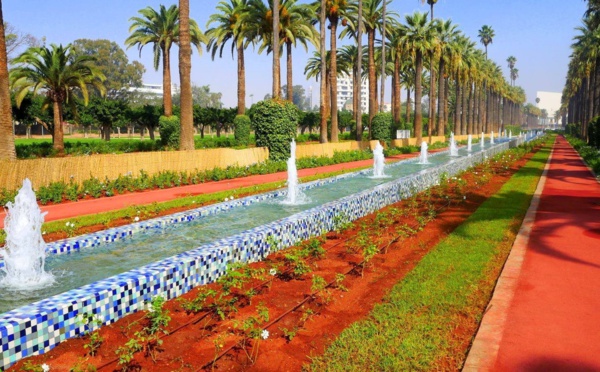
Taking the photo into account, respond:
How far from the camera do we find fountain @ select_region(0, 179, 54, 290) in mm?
6848

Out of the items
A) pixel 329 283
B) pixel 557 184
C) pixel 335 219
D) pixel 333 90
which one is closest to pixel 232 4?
pixel 333 90

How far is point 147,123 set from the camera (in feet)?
166

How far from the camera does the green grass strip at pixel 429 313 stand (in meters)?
4.55

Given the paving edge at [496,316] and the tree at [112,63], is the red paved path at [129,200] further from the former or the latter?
the tree at [112,63]

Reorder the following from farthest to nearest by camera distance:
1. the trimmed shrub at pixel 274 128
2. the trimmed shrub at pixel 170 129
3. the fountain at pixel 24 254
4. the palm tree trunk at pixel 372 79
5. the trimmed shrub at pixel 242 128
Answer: the palm tree trunk at pixel 372 79, the trimmed shrub at pixel 242 128, the trimmed shrub at pixel 170 129, the trimmed shrub at pixel 274 128, the fountain at pixel 24 254

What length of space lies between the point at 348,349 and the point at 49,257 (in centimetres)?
574

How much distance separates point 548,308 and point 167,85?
3575cm

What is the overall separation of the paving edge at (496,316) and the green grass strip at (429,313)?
113mm

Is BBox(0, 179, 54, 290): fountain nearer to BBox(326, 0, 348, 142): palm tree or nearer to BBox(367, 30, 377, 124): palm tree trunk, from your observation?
BBox(326, 0, 348, 142): palm tree

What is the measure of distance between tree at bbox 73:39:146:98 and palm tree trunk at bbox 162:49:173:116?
224 ft

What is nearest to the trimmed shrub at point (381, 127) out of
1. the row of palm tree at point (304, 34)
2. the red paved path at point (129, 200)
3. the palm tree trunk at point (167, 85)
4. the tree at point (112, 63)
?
the row of palm tree at point (304, 34)

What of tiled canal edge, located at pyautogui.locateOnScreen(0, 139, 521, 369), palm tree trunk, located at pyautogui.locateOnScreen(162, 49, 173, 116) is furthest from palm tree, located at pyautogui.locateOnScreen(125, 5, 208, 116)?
tiled canal edge, located at pyautogui.locateOnScreen(0, 139, 521, 369)

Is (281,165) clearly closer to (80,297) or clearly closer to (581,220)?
(581,220)

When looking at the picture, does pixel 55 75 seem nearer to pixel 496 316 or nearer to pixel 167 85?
pixel 167 85
